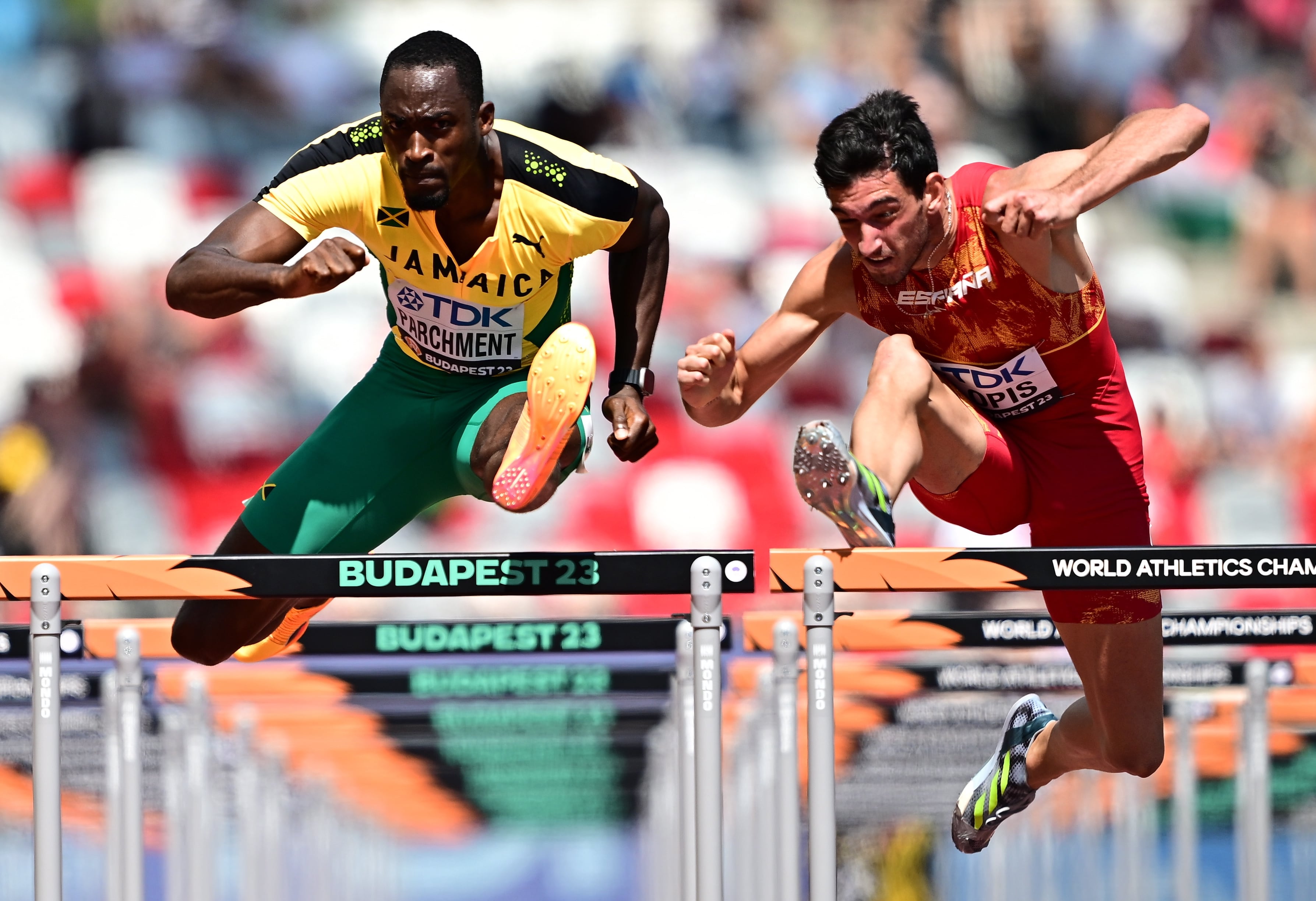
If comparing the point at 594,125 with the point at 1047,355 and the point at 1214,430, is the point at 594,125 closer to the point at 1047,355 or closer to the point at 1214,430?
the point at 1214,430

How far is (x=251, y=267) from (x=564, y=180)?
84 centimetres

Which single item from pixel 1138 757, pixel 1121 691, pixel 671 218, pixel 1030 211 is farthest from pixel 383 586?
pixel 671 218

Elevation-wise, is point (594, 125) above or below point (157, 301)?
above

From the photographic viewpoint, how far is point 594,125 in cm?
1092

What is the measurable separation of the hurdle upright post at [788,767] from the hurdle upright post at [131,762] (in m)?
1.66

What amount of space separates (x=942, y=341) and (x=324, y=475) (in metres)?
1.66

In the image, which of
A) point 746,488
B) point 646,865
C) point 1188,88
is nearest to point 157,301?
point 746,488

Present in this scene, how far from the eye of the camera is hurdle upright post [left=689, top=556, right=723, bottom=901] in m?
3.59

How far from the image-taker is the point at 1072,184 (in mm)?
3725

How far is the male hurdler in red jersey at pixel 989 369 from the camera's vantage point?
382 cm

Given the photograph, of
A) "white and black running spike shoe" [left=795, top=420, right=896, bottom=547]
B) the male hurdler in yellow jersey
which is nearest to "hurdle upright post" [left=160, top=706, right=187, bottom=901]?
the male hurdler in yellow jersey

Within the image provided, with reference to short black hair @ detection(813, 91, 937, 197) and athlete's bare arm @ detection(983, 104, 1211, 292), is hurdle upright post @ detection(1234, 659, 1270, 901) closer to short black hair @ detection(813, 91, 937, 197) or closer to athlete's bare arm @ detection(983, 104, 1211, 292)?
athlete's bare arm @ detection(983, 104, 1211, 292)

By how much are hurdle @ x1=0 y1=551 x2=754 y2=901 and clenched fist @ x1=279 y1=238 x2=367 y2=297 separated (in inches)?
23.2

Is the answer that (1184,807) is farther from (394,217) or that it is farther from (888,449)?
(394,217)
